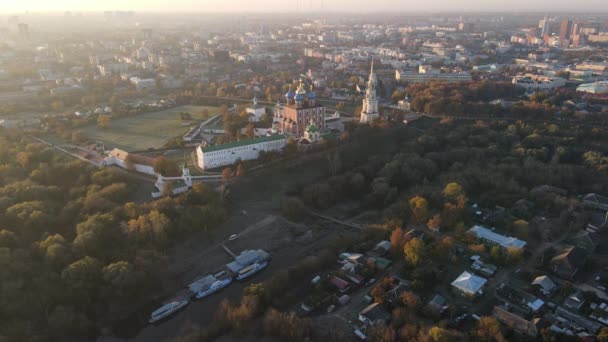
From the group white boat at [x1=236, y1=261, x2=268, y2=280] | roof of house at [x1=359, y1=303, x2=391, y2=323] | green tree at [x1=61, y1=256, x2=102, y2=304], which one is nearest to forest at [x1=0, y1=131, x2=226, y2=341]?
green tree at [x1=61, y1=256, x2=102, y2=304]

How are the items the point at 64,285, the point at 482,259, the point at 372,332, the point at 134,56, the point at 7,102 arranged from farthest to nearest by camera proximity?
1. the point at 134,56
2. the point at 7,102
3. the point at 482,259
4. the point at 64,285
5. the point at 372,332

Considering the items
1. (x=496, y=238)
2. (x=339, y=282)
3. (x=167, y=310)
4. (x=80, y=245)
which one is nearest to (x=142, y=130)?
(x=80, y=245)

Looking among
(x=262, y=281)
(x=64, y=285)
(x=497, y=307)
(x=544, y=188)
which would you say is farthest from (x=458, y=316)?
(x=64, y=285)

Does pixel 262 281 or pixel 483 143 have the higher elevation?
pixel 483 143

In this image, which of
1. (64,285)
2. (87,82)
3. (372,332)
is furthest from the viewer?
(87,82)

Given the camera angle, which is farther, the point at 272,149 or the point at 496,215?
the point at 272,149

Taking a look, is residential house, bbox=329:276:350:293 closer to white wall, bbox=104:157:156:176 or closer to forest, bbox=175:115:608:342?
forest, bbox=175:115:608:342

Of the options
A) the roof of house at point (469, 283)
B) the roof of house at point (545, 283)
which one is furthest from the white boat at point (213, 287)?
the roof of house at point (545, 283)

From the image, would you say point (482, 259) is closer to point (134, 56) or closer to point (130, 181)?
point (130, 181)
